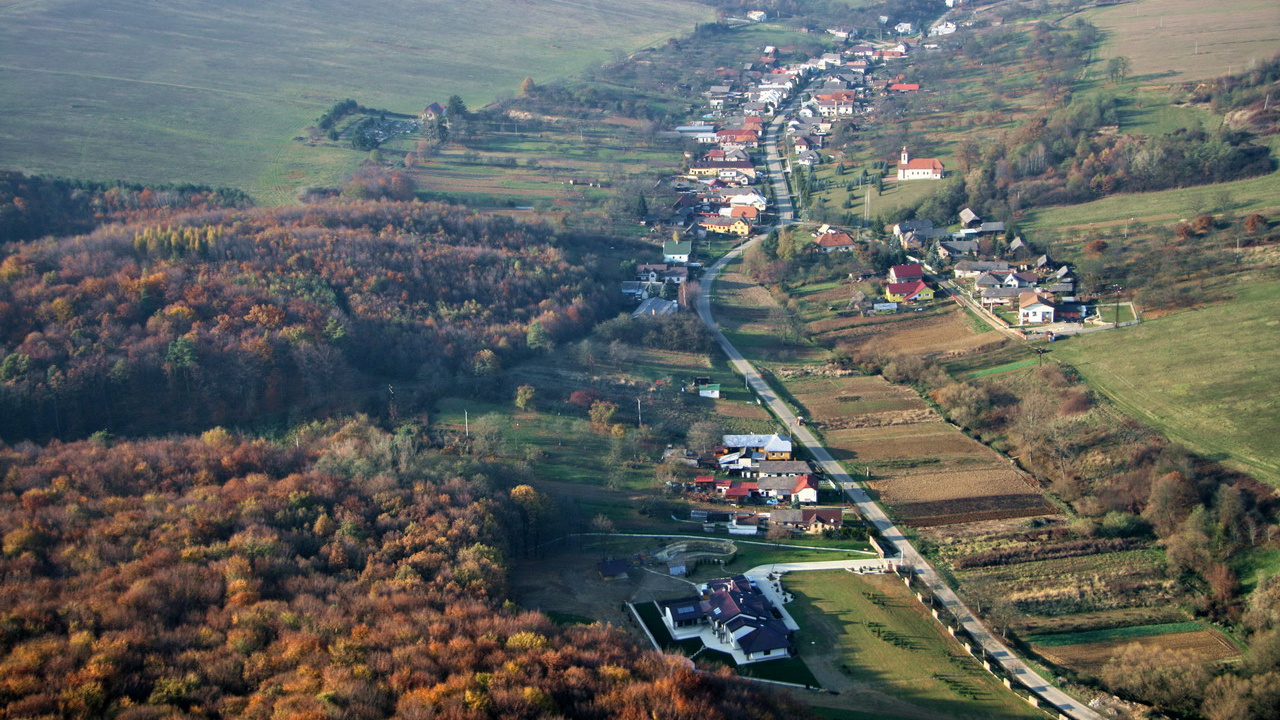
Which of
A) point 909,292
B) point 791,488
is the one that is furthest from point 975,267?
point 791,488

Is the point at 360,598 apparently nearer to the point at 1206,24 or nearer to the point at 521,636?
the point at 521,636

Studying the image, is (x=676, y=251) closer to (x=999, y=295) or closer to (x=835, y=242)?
(x=835, y=242)

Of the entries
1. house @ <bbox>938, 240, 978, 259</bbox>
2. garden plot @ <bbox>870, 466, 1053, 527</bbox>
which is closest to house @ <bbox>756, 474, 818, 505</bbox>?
garden plot @ <bbox>870, 466, 1053, 527</bbox>

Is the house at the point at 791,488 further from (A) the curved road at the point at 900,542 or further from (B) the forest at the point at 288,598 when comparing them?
(B) the forest at the point at 288,598

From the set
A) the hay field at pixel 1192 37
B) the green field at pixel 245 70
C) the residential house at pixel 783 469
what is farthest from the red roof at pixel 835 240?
the hay field at pixel 1192 37

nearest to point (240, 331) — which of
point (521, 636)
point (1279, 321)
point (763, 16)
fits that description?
point (521, 636)
